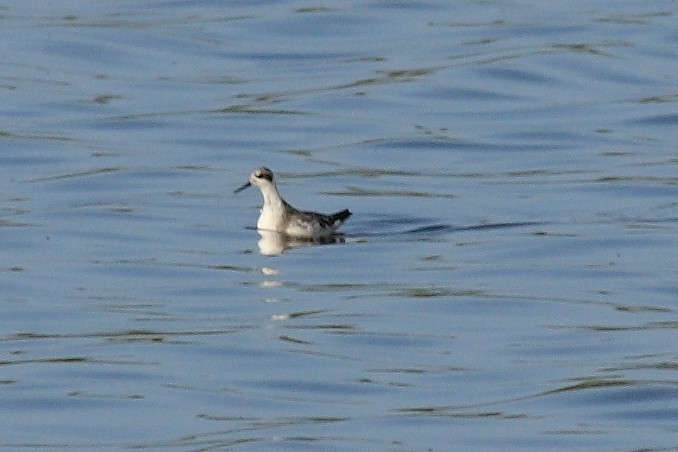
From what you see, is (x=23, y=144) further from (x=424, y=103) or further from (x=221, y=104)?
(x=424, y=103)

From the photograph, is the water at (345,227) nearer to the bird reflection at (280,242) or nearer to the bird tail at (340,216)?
the bird reflection at (280,242)

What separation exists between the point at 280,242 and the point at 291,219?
57 centimetres

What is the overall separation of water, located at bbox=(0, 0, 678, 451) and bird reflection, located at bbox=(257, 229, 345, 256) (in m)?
0.22

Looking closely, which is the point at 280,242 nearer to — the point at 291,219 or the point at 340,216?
the point at 291,219

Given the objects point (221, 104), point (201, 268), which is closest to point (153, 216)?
point (201, 268)

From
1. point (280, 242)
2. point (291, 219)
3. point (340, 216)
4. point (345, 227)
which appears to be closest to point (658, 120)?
point (345, 227)

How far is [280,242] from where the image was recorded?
74.7ft

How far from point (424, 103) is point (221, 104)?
315 centimetres

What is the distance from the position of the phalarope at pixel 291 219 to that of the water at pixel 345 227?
47 centimetres

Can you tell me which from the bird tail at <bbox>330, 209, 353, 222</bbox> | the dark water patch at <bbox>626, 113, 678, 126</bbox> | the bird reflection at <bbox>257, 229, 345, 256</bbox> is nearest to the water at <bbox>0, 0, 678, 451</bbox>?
the dark water patch at <bbox>626, 113, 678, 126</bbox>

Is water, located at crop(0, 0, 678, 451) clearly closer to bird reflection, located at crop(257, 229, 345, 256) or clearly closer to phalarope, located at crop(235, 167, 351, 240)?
bird reflection, located at crop(257, 229, 345, 256)

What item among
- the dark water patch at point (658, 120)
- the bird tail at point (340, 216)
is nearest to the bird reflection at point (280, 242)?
the bird tail at point (340, 216)

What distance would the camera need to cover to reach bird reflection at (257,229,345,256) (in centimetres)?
2250

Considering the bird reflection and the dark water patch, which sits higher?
the dark water patch
